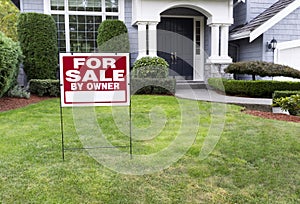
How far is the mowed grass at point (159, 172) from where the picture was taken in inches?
118

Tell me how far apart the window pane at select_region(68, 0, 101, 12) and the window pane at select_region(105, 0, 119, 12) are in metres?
0.28

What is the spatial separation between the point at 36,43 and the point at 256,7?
27.0ft

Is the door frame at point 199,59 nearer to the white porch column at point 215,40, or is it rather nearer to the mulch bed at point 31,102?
the white porch column at point 215,40

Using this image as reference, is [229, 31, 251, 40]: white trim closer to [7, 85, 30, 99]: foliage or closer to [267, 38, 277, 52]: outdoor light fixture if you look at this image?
[267, 38, 277, 52]: outdoor light fixture

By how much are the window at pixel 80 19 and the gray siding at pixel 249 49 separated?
5.00m

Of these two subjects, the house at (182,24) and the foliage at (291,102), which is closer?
the foliage at (291,102)

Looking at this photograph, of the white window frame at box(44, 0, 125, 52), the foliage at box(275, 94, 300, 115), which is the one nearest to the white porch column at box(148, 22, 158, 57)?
the white window frame at box(44, 0, 125, 52)

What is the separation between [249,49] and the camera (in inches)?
459

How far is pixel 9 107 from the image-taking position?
7.22 meters

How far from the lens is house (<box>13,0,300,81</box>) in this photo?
1042 cm

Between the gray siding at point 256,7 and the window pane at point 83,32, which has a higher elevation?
the gray siding at point 256,7

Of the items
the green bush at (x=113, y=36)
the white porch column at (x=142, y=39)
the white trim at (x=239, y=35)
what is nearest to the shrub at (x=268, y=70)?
the white trim at (x=239, y=35)

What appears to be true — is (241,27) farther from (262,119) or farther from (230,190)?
(230,190)

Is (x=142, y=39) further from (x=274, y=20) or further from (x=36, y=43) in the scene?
(x=274, y=20)
